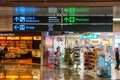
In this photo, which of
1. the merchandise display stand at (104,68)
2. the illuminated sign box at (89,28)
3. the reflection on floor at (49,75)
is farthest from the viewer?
the merchandise display stand at (104,68)

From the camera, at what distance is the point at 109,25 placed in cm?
1214

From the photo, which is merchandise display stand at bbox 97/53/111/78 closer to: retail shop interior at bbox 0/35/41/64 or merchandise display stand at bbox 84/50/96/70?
merchandise display stand at bbox 84/50/96/70

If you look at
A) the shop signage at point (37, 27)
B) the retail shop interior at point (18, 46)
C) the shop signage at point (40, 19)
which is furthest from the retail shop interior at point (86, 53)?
the shop signage at point (40, 19)

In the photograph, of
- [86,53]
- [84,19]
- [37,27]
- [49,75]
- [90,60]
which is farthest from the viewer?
[86,53]

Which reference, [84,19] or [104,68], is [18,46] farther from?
[84,19]

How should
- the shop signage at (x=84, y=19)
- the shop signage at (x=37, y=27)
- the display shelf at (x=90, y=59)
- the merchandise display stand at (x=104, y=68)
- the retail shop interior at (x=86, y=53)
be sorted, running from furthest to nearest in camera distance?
the display shelf at (x=90, y=59) → the retail shop interior at (x=86, y=53) → the merchandise display stand at (x=104, y=68) → the shop signage at (x=37, y=27) → the shop signage at (x=84, y=19)

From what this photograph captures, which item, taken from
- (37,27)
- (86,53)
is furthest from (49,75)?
(37,27)

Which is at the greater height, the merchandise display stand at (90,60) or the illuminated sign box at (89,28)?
the illuminated sign box at (89,28)

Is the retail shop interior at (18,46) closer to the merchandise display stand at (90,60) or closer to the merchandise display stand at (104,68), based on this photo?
the merchandise display stand at (90,60)

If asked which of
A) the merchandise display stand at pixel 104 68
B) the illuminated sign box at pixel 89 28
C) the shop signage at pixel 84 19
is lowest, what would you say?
the merchandise display stand at pixel 104 68

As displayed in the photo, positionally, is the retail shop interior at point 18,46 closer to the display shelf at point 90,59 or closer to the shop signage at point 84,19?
the display shelf at point 90,59

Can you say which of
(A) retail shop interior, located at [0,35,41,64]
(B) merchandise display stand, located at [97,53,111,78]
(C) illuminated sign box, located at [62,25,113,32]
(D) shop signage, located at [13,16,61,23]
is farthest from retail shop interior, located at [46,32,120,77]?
(D) shop signage, located at [13,16,61,23]

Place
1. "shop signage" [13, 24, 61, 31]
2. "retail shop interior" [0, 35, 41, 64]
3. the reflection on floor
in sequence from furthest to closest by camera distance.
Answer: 1. "retail shop interior" [0, 35, 41, 64]
2. the reflection on floor
3. "shop signage" [13, 24, 61, 31]

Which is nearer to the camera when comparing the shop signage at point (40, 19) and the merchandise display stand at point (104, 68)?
the shop signage at point (40, 19)
